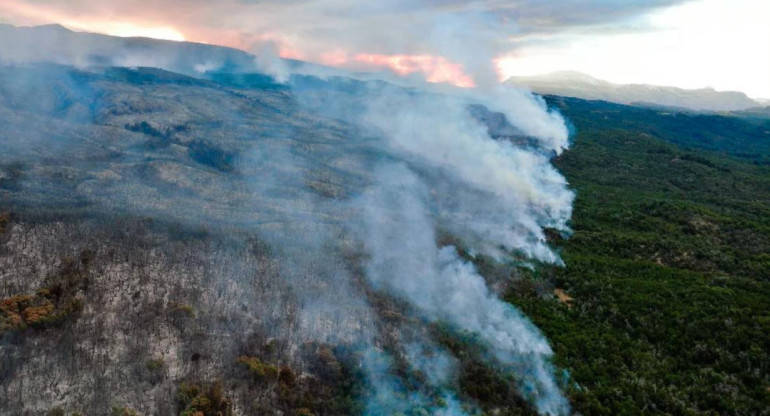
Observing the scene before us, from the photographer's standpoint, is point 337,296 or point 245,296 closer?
point 245,296

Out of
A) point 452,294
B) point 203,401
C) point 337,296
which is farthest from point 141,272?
point 452,294

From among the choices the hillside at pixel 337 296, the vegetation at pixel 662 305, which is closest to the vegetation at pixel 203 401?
the hillside at pixel 337 296

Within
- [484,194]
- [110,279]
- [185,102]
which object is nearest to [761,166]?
[484,194]

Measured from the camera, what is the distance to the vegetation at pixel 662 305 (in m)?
25.1

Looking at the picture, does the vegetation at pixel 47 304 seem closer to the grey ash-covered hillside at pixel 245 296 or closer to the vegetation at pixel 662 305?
the grey ash-covered hillside at pixel 245 296

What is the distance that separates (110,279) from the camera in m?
31.5

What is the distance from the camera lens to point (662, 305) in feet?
114

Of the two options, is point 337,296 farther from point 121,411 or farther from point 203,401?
point 121,411

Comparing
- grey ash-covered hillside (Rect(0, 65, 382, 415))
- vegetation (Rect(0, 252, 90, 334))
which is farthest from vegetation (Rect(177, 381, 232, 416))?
vegetation (Rect(0, 252, 90, 334))

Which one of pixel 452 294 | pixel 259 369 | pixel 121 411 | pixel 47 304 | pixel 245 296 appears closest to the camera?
pixel 121 411

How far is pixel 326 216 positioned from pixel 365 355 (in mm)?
32874

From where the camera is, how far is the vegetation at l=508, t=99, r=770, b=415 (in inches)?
987

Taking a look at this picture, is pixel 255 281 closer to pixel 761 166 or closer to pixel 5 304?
pixel 5 304

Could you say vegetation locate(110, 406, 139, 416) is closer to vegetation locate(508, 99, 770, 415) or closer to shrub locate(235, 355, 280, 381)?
shrub locate(235, 355, 280, 381)
